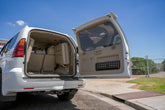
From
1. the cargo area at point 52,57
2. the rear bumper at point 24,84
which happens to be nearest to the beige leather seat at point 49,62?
the cargo area at point 52,57

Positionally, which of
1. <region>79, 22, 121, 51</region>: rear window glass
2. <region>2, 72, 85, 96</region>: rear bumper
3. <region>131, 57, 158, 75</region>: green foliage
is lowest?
<region>2, 72, 85, 96</region>: rear bumper

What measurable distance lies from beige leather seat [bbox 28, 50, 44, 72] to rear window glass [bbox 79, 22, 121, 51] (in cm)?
164

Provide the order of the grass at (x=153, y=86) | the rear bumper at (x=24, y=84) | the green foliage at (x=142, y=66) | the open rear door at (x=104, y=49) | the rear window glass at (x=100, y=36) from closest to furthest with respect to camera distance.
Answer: the rear bumper at (x=24, y=84) < the open rear door at (x=104, y=49) < the rear window glass at (x=100, y=36) < the grass at (x=153, y=86) < the green foliage at (x=142, y=66)

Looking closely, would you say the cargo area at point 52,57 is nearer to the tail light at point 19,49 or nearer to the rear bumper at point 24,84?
the rear bumper at point 24,84

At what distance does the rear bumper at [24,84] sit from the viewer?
8.49 ft

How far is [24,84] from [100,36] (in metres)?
2.20

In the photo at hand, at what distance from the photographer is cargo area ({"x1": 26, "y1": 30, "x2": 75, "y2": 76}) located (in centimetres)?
412

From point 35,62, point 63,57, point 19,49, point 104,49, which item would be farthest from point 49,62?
point 104,49

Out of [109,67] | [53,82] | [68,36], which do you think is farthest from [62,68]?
[109,67]

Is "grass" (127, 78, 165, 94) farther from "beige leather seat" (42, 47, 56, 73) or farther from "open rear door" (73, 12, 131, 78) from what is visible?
"beige leather seat" (42, 47, 56, 73)

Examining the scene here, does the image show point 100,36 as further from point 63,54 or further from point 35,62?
point 35,62

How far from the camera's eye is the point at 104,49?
134 inches

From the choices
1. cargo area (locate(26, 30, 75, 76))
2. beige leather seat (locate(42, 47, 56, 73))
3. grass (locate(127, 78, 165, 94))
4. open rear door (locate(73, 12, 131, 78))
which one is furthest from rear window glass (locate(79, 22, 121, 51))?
grass (locate(127, 78, 165, 94))

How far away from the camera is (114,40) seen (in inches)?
133
